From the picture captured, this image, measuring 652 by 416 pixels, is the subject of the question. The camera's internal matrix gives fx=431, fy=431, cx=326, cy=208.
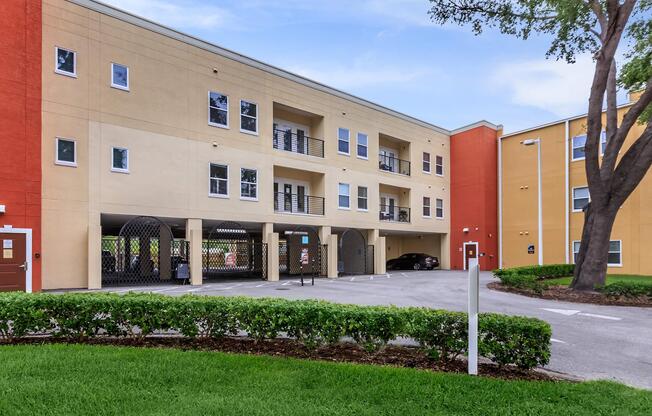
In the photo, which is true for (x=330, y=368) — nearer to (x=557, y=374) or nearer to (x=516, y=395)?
(x=516, y=395)

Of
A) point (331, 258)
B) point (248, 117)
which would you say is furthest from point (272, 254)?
point (248, 117)

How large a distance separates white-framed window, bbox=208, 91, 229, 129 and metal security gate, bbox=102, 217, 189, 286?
5.04m

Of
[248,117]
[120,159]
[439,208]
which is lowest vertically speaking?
[439,208]

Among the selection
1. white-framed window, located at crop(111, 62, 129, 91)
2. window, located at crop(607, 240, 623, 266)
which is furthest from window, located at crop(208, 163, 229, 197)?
window, located at crop(607, 240, 623, 266)

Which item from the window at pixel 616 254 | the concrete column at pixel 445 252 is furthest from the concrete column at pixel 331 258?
the window at pixel 616 254

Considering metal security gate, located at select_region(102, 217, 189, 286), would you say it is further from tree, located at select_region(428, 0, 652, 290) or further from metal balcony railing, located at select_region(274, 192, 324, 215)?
tree, located at select_region(428, 0, 652, 290)

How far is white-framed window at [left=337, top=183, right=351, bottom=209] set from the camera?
2412 centimetres

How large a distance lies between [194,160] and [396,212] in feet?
50.6

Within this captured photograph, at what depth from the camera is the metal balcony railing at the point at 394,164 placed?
28.5 metres

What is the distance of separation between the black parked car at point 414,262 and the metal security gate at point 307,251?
893 cm

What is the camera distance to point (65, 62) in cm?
1524

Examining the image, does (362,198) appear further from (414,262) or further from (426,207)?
(414,262)

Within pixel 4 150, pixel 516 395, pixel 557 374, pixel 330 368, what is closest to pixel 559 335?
pixel 557 374

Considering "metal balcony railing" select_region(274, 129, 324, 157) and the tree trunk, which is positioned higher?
"metal balcony railing" select_region(274, 129, 324, 157)
